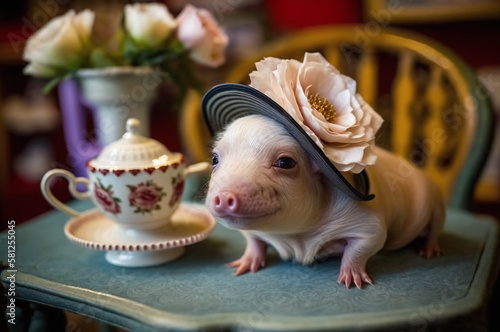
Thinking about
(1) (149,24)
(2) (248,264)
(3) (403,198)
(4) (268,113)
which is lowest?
(2) (248,264)

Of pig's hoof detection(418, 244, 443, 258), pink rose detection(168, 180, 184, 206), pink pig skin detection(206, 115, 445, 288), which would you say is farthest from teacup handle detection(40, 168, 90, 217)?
pig's hoof detection(418, 244, 443, 258)

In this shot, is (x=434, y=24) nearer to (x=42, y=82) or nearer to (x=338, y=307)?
(x=338, y=307)

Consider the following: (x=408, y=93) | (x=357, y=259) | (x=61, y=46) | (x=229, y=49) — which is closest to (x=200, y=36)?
(x=61, y=46)

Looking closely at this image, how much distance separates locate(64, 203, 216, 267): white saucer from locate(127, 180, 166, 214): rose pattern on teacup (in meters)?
0.05

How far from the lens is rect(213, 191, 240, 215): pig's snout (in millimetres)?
506

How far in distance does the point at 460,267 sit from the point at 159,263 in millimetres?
393

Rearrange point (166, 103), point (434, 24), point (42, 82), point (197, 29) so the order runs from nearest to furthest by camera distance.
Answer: point (197, 29) → point (434, 24) → point (42, 82) → point (166, 103)

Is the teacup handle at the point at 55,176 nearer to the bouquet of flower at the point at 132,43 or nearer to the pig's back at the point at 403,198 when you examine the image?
the bouquet of flower at the point at 132,43

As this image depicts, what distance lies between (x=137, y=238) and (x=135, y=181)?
91 mm

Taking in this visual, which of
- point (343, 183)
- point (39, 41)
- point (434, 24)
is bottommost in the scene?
point (343, 183)

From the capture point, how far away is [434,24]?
5.16 ft

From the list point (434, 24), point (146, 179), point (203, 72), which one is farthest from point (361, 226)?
point (203, 72)

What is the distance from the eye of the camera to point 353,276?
581 millimetres

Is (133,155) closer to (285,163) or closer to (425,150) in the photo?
(285,163)
